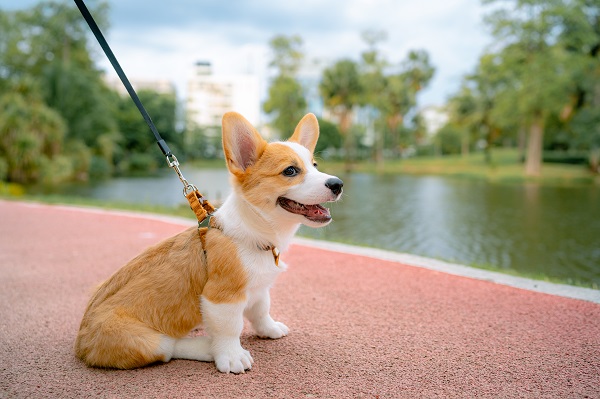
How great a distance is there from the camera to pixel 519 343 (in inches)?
138

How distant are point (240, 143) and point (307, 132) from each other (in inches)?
22.4

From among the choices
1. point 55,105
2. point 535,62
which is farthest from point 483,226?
point 55,105

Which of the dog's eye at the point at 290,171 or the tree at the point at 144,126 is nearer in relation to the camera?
the dog's eye at the point at 290,171

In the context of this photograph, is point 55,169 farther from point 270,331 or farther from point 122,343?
point 122,343

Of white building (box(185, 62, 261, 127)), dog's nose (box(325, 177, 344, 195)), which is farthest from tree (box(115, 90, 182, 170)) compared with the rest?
dog's nose (box(325, 177, 344, 195))

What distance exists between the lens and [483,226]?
47.6ft

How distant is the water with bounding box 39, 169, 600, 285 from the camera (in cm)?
1012

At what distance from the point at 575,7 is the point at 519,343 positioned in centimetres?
3378

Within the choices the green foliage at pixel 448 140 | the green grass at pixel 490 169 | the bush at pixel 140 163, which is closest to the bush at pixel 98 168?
the bush at pixel 140 163

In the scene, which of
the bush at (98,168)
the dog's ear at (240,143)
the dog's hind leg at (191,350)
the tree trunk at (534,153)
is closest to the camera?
the dog's ear at (240,143)

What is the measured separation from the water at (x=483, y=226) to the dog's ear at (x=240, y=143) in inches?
144

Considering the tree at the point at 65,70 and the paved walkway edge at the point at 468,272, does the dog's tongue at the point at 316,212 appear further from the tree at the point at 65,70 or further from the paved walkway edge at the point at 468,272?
the tree at the point at 65,70

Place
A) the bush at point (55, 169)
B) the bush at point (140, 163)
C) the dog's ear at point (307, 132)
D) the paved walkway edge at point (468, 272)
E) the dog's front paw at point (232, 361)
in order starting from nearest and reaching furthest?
the dog's front paw at point (232, 361) → the dog's ear at point (307, 132) → the paved walkway edge at point (468, 272) → the bush at point (55, 169) → the bush at point (140, 163)

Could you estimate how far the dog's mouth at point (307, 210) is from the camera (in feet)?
9.16
